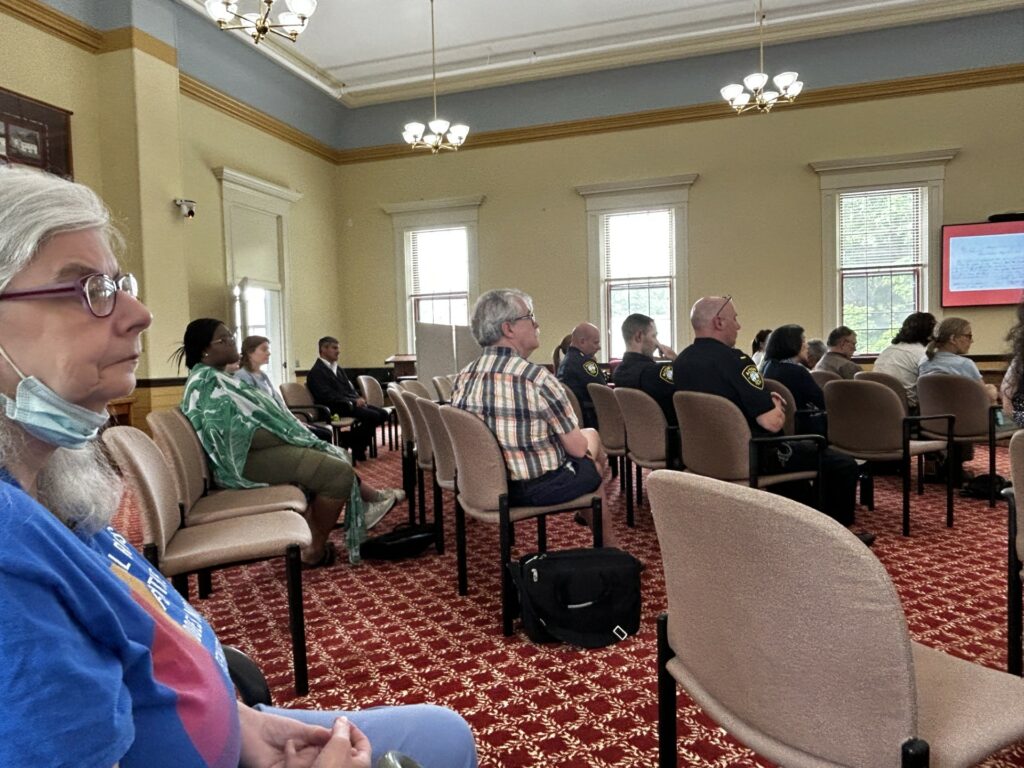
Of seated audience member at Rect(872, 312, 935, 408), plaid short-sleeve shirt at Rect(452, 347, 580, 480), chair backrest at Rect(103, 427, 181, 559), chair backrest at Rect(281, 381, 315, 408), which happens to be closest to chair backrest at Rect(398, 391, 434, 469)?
plaid short-sleeve shirt at Rect(452, 347, 580, 480)

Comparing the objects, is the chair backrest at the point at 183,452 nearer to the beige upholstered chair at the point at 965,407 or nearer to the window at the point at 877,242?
the beige upholstered chair at the point at 965,407

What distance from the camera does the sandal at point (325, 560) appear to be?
3545 mm

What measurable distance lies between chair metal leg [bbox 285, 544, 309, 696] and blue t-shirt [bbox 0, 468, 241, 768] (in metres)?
1.33

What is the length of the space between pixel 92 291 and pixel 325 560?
9.75ft

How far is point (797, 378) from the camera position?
4.04m

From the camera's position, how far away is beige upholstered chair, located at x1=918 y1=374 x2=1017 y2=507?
411 centimetres

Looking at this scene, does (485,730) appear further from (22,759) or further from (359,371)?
(359,371)

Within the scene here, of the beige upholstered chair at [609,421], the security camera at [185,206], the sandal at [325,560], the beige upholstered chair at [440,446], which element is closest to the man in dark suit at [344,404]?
the security camera at [185,206]

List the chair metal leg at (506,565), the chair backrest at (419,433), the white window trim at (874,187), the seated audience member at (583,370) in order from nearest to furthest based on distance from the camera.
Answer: the chair metal leg at (506,565)
the chair backrest at (419,433)
the seated audience member at (583,370)
the white window trim at (874,187)

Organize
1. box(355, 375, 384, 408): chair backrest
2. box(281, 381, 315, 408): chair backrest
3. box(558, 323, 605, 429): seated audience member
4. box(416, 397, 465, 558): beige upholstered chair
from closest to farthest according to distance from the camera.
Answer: box(416, 397, 465, 558): beige upholstered chair → box(558, 323, 605, 429): seated audience member → box(281, 381, 315, 408): chair backrest → box(355, 375, 384, 408): chair backrest

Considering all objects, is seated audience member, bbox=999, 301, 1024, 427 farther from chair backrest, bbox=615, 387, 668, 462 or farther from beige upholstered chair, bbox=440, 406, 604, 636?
chair backrest, bbox=615, 387, 668, 462

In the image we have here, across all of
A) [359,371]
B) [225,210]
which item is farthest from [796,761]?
[359,371]

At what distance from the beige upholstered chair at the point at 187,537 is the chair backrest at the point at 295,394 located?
459 cm

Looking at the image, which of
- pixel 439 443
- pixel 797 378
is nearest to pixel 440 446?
pixel 439 443
